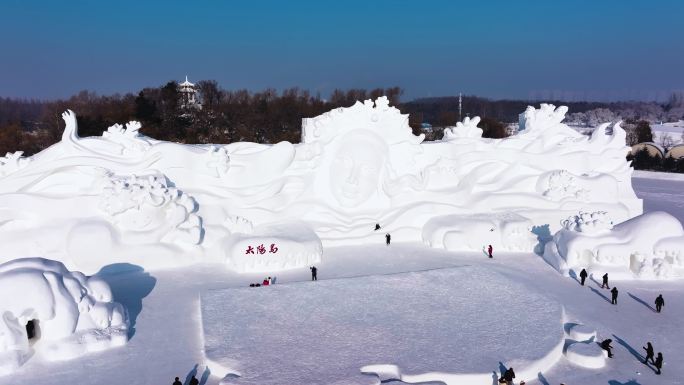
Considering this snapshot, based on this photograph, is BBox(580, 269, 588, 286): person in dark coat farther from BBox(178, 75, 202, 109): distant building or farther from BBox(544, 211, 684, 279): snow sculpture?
BBox(178, 75, 202, 109): distant building

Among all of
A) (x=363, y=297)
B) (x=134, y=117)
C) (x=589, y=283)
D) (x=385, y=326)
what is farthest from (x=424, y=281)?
(x=134, y=117)

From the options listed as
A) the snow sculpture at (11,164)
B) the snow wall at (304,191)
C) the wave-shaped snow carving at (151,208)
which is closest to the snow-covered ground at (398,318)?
the snow wall at (304,191)

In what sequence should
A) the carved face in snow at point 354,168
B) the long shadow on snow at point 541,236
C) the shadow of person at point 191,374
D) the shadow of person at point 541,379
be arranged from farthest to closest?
the carved face in snow at point 354,168 < the long shadow on snow at point 541,236 < the shadow of person at point 541,379 < the shadow of person at point 191,374

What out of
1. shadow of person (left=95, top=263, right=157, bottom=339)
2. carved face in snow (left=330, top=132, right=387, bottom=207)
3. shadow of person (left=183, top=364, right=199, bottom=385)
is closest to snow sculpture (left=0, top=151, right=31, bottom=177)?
shadow of person (left=95, top=263, right=157, bottom=339)

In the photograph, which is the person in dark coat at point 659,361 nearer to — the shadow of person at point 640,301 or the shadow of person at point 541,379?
the shadow of person at point 541,379

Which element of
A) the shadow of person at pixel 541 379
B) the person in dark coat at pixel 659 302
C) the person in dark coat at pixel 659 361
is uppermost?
the person in dark coat at pixel 659 302

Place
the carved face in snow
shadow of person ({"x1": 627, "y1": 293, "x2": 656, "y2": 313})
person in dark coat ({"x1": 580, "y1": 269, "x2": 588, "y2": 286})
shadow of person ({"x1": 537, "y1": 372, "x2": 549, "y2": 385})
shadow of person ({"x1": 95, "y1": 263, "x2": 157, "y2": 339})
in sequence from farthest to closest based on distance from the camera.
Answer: the carved face in snow
person in dark coat ({"x1": 580, "y1": 269, "x2": 588, "y2": 286})
shadow of person ({"x1": 627, "y1": 293, "x2": 656, "y2": 313})
shadow of person ({"x1": 95, "y1": 263, "x2": 157, "y2": 339})
shadow of person ({"x1": 537, "y1": 372, "x2": 549, "y2": 385})

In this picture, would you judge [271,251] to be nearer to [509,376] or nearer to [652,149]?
[509,376]
